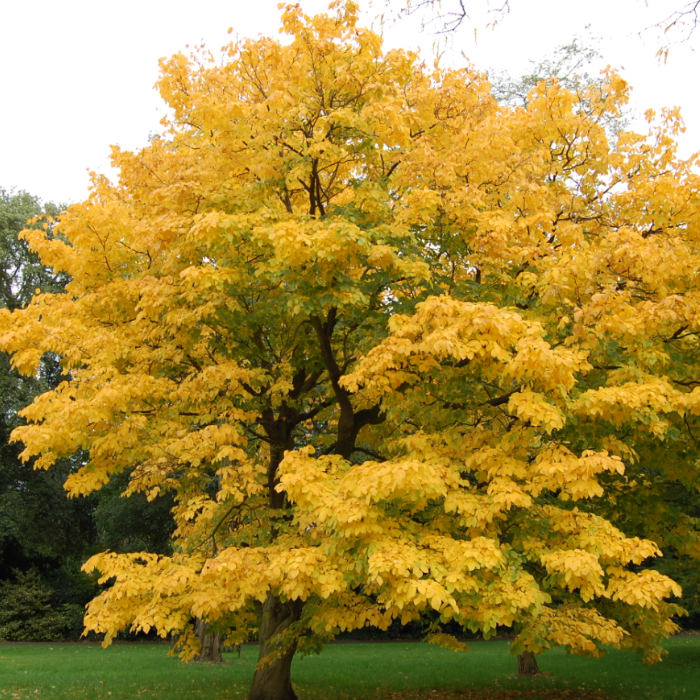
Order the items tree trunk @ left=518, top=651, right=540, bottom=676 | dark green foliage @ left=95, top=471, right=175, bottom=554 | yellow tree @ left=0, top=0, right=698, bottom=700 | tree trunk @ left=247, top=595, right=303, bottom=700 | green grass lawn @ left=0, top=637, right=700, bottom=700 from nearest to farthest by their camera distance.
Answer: yellow tree @ left=0, top=0, right=698, bottom=700 < tree trunk @ left=247, top=595, right=303, bottom=700 < green grass lawn @ left=0, top=637, right=700, bottom=700 < tree trunk @ left=518, top=651, right=540, bottom=676 < dark green foliage @ left=95, top=471, right=175, bottom=554

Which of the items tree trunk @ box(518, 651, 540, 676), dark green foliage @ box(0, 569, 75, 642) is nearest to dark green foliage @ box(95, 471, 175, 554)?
dark green foliage @ box(0, 569, 75, 642)

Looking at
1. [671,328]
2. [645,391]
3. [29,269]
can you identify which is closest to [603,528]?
[645,391]

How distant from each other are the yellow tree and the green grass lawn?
3205 millimetres

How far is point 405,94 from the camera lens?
302 inches

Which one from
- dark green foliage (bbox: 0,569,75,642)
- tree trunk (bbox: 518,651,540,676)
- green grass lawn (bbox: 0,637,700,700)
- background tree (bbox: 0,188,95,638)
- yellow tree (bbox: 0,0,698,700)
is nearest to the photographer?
yellow tree (bbox: 0,0,698,700)

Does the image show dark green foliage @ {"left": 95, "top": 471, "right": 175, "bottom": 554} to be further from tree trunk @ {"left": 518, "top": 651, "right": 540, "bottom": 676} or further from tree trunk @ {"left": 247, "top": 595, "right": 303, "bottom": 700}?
tree trunk @ {"left": 247, "top": 595, "right": 303, "bottom": 700}

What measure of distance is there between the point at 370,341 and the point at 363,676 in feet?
28.5

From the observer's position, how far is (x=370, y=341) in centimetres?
694

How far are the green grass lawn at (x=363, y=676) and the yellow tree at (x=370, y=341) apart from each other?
3.20 m

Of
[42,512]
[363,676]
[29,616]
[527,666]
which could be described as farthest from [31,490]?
[527,666]

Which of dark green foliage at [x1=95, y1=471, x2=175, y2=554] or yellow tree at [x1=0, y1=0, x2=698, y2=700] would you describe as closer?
yellow tree at [x1=0, y1=0, x2=698, y2=700]

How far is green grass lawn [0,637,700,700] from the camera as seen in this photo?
10695mm

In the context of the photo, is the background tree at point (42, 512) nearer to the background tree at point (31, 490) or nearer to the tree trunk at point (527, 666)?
the background tree at point (31, 490)

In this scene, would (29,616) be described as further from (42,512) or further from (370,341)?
(370,341)
